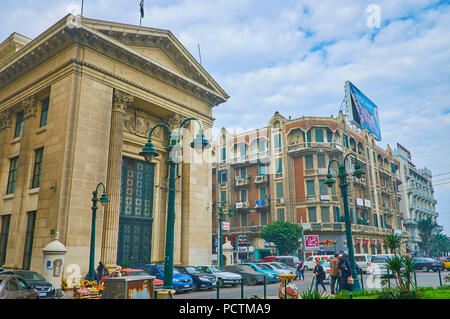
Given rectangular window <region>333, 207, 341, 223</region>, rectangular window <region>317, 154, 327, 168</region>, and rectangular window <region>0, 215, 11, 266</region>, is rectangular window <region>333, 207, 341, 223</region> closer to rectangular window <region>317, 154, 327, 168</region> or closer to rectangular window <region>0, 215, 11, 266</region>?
rectangular window <region>317, 154, 327, 168</region>

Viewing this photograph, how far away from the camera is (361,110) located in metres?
57.0

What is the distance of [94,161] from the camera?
20.7 m

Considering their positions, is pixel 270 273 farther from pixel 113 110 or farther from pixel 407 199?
pixel 407 199

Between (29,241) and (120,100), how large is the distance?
10318mm

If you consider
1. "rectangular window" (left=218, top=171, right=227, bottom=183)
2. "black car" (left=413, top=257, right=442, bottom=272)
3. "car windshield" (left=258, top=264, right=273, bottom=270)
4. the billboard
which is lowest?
"black car" (left=413, top=257, right=442, bottom=272)

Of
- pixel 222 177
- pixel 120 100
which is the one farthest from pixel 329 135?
pixel 120 100

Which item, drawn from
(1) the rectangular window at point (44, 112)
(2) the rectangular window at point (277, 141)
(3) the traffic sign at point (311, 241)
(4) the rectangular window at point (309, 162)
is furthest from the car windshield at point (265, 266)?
(2) the rectangular window at point (277, 141)

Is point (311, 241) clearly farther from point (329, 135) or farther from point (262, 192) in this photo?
point (329, 135)

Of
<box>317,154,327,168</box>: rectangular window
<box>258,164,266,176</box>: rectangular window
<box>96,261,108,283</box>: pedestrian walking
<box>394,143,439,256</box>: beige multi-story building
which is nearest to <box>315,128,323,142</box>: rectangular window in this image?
<box>317,154,327,168</box>: rectangular window

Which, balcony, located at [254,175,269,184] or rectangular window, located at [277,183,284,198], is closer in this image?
rectangular window, located at [277,183,284,198]

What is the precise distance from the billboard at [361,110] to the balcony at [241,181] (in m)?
18.4

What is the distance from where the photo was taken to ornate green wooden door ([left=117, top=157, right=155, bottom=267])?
23.7m

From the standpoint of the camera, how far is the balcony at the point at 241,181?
2112 inches

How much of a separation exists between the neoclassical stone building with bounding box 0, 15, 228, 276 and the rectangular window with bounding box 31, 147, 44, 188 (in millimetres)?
72
